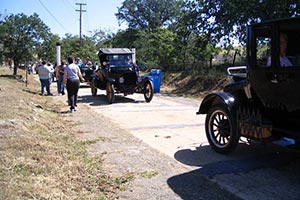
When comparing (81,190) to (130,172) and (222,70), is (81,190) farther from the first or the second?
(222,70)

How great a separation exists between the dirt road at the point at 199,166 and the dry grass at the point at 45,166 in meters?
0.42

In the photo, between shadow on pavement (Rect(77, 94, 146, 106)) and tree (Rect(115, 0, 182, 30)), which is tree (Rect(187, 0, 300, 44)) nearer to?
shadow on pavement (Rect(77, 94, 146, 106))

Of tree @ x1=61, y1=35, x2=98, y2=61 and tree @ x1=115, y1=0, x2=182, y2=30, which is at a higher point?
tree @ x1=115, y1=0, x2=182, y2=30

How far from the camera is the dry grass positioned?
Answer: 431 cm

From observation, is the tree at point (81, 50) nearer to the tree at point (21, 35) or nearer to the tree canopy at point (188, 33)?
the tree canopy at point (188, 33)

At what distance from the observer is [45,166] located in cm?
523

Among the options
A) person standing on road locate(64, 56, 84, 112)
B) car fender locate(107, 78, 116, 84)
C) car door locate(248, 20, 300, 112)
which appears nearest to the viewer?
car door locate(248, 20, 300, 112)

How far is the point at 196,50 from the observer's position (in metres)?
23.1

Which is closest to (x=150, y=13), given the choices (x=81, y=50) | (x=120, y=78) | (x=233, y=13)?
(x=81, y=50)

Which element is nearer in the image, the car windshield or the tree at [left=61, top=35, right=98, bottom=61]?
the car windshield

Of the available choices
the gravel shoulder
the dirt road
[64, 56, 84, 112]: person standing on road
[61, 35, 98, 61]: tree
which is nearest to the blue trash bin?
[64, 56, 84, 112]: person standing on road

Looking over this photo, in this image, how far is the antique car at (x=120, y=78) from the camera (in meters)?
14.2

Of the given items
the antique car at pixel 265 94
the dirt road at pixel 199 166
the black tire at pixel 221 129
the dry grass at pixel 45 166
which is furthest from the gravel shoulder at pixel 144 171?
the antique car at pixel 265 94

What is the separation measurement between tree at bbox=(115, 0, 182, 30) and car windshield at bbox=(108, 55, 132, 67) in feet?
157
